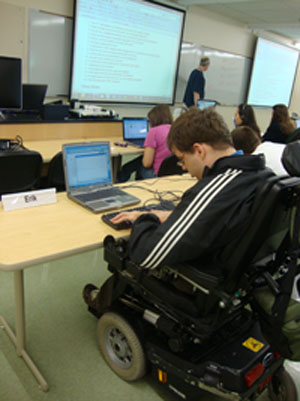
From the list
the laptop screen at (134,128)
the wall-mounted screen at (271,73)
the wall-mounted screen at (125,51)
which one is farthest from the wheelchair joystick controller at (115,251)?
the wall-mounted screen at (271,73)

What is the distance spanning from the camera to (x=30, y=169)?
239cm

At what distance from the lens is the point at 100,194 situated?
1821 millimetres

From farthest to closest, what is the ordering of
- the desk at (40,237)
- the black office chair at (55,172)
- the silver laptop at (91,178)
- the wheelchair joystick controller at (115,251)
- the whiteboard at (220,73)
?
the whiteboard at (220,73), the black office chair at (55,172), the silver laptop at (91,178), the wheelchair joystick controller at (115,251), the desk at (40,237)

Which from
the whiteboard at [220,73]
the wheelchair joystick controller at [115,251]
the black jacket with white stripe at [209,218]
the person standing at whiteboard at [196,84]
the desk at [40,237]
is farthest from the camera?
the whiteboard at [220,73]

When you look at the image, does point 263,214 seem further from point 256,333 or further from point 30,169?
point 30,169

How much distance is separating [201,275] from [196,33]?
6415mm

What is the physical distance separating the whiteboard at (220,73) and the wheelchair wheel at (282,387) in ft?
19.3

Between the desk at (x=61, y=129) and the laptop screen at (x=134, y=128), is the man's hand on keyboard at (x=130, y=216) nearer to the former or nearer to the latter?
the desk at (x=61, y=129)

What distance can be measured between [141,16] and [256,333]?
17.4 ft

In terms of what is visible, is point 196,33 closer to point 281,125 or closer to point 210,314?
point 281,125

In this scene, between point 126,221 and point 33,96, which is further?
point 33,96

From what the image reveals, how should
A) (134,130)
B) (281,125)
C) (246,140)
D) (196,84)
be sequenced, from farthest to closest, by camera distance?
1. (196,84)
2. (281,125)
3. (134,130)
4. (246,140)

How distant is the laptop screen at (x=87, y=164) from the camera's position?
1.75 meters

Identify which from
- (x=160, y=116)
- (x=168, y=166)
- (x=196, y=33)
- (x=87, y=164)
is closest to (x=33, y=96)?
(x=160, y=116)
